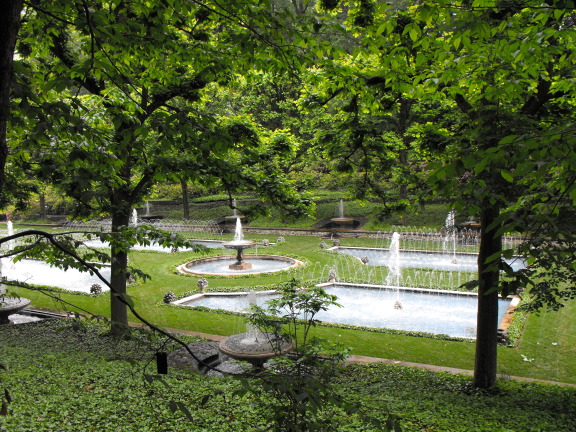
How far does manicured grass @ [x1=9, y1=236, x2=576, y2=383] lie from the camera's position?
357 inches

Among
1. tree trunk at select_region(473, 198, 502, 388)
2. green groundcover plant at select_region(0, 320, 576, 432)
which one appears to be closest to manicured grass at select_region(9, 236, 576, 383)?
green groundcover plant at select_region(0, 320, 576, 432)

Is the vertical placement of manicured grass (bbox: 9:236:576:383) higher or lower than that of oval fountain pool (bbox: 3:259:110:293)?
higher

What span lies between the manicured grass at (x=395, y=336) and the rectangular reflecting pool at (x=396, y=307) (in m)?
1.12

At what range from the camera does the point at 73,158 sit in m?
2.94

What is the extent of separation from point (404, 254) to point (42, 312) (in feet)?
55.6

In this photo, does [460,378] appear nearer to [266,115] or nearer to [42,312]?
[42,312]

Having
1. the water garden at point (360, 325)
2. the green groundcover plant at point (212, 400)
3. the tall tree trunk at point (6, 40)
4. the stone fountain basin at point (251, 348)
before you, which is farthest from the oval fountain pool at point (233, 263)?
the tall tree trunk at point (6, 40)

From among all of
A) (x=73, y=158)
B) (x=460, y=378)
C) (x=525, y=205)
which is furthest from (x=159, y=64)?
(x=460, y=378)

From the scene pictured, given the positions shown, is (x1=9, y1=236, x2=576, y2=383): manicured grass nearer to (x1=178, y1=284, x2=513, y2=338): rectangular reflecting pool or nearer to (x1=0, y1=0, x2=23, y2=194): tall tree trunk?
(x1=178, y1=284, x2=513, y2=338): rectangular reflecting pool

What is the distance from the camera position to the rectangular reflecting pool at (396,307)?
→ 1216cm

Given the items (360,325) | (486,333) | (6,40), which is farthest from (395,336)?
(6,40)

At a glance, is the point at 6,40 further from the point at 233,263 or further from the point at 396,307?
the point at 233,263

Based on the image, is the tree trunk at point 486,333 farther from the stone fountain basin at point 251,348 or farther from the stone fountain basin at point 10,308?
the stone fountain basin at point 10,308

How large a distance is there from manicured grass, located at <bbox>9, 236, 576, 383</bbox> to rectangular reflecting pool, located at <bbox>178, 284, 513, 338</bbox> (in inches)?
44.2
